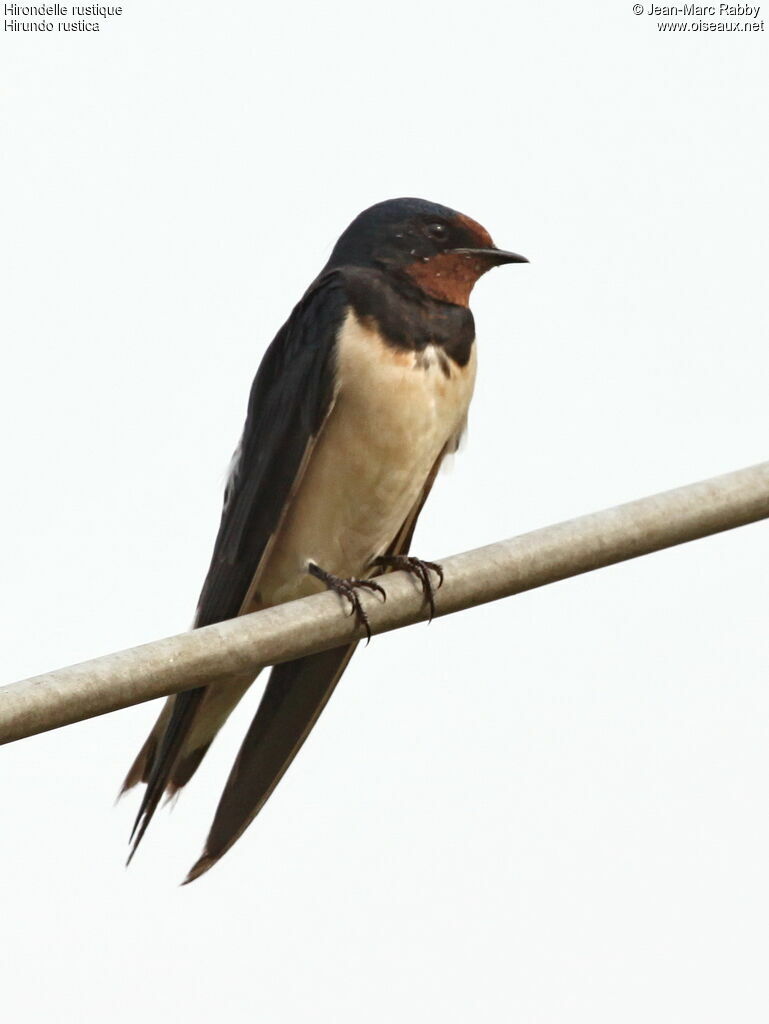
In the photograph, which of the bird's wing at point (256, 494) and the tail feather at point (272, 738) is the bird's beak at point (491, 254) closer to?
the bird's wing at point (256, 494)

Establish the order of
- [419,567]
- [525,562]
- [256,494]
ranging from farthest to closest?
[256,494] < [419,567] < [525,562]

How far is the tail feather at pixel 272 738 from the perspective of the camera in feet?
15.5

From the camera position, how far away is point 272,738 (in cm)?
486

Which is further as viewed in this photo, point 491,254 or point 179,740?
point 491,254

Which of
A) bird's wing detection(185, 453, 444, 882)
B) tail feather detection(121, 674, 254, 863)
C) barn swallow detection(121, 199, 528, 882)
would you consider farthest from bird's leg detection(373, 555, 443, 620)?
tail feather detection(121, 674, 254, 863)

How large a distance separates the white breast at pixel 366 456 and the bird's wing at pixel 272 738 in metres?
0.19

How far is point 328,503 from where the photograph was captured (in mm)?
4855

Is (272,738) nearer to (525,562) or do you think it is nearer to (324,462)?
(324,462)

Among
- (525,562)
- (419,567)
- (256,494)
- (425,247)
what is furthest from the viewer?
(425,247)

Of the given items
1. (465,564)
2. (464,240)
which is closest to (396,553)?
(464,240)

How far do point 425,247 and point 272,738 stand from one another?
1.24 meters

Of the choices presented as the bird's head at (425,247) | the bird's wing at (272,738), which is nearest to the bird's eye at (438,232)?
the bird's head at (425,247)

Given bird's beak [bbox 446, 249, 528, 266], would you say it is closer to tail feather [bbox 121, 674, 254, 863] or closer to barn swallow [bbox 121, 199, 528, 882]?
barn swallow [bbox 121, 199, 528, 882]

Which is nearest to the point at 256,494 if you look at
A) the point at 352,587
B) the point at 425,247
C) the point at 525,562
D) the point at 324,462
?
the point at 324,462
